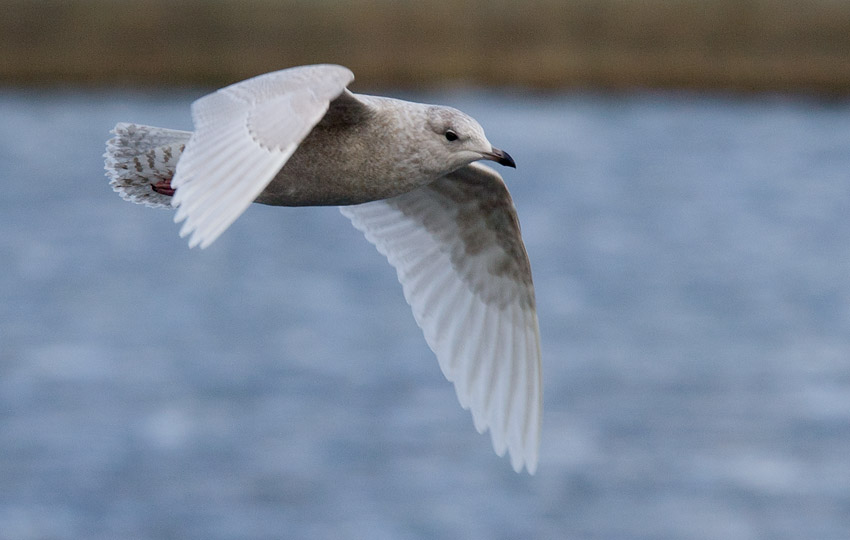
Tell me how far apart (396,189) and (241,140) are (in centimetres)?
94

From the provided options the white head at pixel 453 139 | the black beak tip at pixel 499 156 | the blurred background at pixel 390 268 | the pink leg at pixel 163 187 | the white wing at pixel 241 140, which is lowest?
the blurred background at pixel 390 268

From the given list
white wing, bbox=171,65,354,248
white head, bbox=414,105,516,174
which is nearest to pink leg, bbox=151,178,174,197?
white wing, bbox=171,65,354,248

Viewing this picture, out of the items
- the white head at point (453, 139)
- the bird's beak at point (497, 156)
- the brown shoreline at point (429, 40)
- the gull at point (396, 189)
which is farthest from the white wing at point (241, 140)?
the brown shoreline at point (429, 40)

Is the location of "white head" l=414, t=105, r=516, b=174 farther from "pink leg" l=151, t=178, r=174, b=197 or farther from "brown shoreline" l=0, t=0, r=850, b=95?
"brown shoreline" l=0, t=0, r=850, b=95

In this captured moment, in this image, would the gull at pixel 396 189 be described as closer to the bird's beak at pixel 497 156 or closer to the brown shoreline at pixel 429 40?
the bird's beak at pixel 497 156

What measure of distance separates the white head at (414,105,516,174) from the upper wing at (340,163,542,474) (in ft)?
3.98

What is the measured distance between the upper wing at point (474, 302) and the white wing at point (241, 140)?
1809 millimetres

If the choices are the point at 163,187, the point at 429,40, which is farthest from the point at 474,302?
the point at 429,40

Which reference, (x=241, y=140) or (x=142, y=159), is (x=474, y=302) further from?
(x=241, y=140)

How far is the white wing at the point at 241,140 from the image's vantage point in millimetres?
4496

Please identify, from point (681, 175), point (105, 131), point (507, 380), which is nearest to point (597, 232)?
point (681, 175)

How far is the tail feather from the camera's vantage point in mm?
5828

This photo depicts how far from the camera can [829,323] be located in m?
20.4

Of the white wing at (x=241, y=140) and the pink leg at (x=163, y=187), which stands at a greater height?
the white wing at (x=241, y=140)
